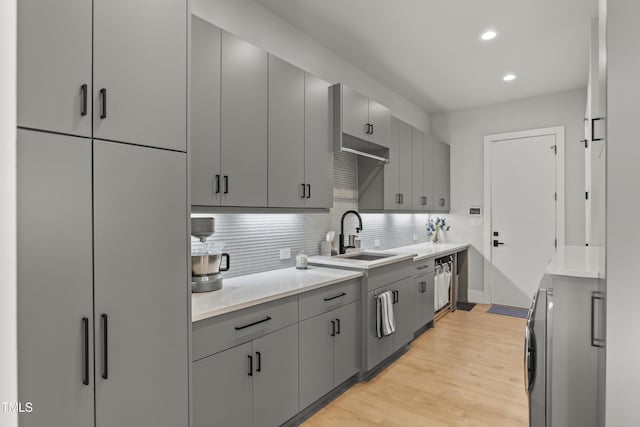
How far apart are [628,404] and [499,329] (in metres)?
3.12

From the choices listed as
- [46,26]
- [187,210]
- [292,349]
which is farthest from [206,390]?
[46,26]

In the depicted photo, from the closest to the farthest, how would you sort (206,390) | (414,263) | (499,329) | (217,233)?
(206,390) → (217,233) → (414,263) → (499,329)

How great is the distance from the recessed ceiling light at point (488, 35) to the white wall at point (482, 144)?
2.07 meters

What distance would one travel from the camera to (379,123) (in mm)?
3473

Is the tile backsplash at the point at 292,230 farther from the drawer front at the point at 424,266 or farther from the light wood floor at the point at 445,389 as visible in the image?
the light wood floor at the point at 445,389

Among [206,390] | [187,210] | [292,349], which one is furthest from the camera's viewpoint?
[292,349]

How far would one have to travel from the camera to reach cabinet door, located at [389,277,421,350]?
323cm

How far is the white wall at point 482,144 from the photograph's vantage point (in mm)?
4492

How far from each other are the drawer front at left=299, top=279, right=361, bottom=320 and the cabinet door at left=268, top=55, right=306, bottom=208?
0.63 meters

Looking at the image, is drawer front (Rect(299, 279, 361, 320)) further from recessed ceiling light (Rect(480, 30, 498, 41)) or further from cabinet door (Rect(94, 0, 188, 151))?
recessed ceiling light (Rect(480, 30, 498, 41))

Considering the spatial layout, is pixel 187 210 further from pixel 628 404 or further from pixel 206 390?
pixel 628 404

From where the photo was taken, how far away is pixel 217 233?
93.7 inches
